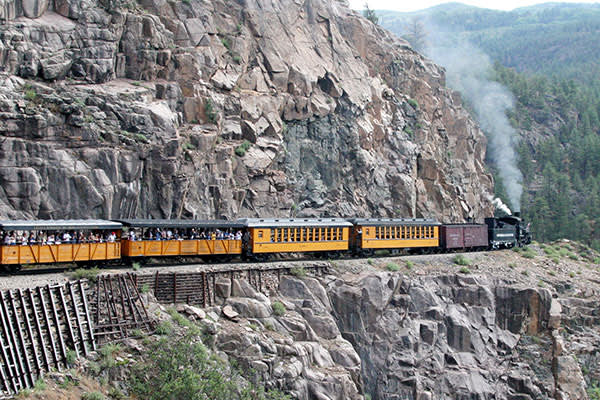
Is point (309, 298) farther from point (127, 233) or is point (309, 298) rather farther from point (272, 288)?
point (127, 233)

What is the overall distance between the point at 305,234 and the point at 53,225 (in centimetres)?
1536

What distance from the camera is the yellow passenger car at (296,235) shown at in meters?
35.6

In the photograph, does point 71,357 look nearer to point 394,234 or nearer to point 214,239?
point 214,239

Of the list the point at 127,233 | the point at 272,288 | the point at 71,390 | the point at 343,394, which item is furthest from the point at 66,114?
the point at 343,394

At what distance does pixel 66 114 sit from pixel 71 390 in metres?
20.6

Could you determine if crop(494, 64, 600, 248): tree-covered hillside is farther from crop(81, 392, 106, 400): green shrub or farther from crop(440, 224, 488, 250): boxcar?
crop(81, 392, 106, 400): green shrub

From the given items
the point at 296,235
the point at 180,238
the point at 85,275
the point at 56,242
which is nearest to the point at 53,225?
the point at 56,242

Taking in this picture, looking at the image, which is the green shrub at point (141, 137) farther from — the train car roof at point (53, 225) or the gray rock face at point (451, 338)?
the gray rock face at point (451, 338)

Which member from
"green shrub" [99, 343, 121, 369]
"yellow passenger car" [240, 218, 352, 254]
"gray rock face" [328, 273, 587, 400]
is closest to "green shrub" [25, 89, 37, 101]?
"yellow passenger car" [240, 218, 352, 254]

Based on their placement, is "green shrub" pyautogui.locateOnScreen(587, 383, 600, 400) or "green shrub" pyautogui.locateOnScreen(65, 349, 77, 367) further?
"green shrub" pyautogui.locateOnScreen(587, 383, 600, 400)

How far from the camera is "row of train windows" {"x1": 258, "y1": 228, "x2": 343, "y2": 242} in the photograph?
3653 cm

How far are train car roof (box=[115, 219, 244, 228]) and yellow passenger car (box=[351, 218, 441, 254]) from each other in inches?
378

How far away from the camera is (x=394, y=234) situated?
43094 millimetres

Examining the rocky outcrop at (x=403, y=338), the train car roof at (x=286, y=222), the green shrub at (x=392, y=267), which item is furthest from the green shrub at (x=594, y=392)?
the train car roof at (x=286, y=222)
